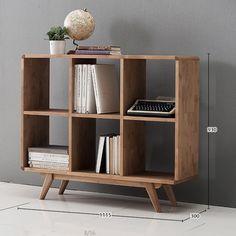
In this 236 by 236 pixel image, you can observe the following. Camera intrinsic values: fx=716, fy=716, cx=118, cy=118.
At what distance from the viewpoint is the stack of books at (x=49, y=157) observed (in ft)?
13.8

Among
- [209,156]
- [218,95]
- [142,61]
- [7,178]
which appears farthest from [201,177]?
[7,178]

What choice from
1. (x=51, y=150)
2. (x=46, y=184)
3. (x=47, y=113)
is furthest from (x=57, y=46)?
(x=46, y=184)

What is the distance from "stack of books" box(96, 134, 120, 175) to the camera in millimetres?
4070

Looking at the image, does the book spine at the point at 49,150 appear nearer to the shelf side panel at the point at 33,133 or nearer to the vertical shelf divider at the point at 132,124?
the shelf side panel at the point at 33,133

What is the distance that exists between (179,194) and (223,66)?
83 centimetres

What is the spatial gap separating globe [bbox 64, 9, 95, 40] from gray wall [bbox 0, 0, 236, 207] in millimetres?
248

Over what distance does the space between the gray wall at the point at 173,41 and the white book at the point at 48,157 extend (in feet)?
1.47

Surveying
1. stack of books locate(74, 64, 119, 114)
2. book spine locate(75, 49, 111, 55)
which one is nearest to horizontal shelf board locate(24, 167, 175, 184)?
stack of books locate(74, 64, 119, 114)

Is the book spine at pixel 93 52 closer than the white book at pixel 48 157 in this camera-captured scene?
Yes

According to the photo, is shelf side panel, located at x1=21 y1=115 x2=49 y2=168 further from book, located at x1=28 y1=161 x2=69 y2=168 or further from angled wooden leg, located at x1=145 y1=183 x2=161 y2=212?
angled wooden leg, located at x1=145 y1=183 x2=161 y2=212

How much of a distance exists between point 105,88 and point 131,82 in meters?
0.18

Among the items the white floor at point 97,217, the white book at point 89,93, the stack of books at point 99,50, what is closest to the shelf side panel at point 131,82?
the stack of books at point 99,50

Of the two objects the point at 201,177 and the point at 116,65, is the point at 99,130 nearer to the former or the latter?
the point at 116,65

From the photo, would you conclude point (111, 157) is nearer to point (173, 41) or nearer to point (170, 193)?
point (170, 193)
